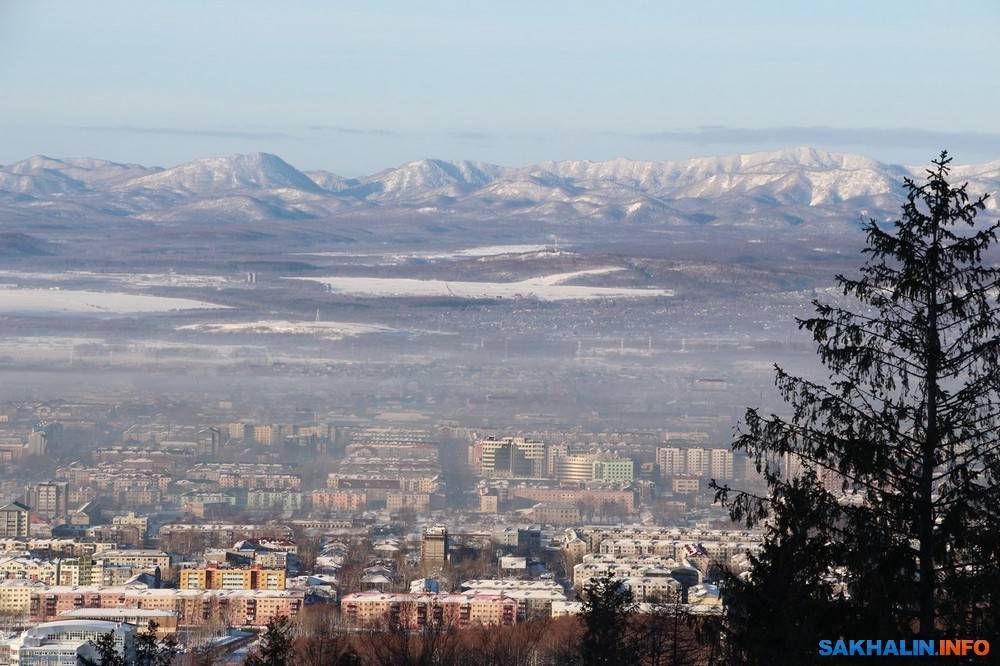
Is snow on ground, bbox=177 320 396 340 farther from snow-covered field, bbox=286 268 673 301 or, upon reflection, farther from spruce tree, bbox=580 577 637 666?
spruce tree, bbox=580 577 637 666

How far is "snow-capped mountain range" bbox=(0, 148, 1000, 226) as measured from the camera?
75188mm

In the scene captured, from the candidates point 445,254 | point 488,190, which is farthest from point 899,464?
point 488,190

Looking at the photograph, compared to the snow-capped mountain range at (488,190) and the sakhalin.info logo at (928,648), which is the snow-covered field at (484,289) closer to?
the snow-capped mountain range at (488,190)

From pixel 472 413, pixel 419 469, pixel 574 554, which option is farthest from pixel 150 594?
pixel 472 413

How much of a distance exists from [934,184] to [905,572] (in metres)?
1.15

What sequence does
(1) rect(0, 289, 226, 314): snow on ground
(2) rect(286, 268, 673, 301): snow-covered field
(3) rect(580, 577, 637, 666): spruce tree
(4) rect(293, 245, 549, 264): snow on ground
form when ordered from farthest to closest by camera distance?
(4) rect(293, 245, 549, 264): snow on ground
(2) rect(286, 268, 673, 301): snow-covered field
(1) rect(0, 289, 226, 314): snow on ground
(3) rect(580, 577, 637, 666): spruce tree

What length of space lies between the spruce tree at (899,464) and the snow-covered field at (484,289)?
40.5 m

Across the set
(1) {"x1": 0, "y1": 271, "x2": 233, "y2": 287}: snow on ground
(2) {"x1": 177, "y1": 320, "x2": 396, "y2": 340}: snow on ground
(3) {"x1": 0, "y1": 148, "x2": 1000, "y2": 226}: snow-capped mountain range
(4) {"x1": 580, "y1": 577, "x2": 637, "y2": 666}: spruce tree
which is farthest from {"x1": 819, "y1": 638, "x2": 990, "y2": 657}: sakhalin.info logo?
(3) {"x1": 0, "y1": 148, "x2": 1000, "y2": 226}: snow-capped mountain range

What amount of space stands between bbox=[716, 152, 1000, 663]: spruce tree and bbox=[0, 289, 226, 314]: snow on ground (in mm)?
37735

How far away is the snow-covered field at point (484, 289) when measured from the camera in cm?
4681

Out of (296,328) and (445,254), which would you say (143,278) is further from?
(445,254)

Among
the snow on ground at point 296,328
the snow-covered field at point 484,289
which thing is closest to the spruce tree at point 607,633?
the snow on ground at point 296,328

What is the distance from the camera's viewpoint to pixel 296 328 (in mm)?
39406

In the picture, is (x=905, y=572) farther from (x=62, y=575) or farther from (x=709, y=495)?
(x=709, y=495)
